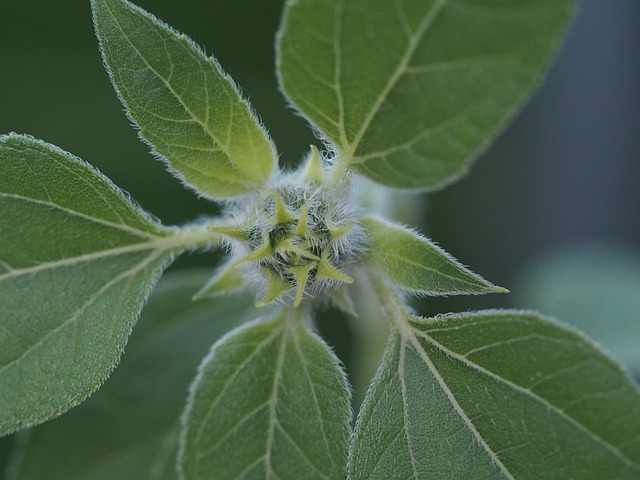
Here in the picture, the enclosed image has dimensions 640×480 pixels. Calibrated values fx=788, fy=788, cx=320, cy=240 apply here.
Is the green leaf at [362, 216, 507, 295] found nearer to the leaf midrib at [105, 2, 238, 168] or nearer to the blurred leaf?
the leaf midrib at [105, 2, 238, 168]

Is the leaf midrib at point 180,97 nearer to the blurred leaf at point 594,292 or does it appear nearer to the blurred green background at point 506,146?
the blurred green background at point 506,146

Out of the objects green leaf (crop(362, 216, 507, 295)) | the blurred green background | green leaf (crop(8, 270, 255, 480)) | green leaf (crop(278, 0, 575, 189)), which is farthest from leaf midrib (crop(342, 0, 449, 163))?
the blurred green background

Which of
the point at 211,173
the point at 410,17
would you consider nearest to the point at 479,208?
the point at 211,173

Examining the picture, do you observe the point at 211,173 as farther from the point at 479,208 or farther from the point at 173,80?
the point at 479,208

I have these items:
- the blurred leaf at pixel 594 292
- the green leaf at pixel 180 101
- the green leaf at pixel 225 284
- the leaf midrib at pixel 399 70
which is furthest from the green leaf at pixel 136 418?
the blurred leaf at pixel 594 292

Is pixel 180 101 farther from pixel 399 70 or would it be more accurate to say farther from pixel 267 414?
pixel 267 414

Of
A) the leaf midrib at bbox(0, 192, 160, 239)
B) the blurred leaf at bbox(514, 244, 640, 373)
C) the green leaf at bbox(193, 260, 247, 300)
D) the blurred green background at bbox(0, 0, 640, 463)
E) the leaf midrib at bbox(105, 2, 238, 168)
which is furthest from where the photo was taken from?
the blurred green background at bbox(0, 0, 640, 463)

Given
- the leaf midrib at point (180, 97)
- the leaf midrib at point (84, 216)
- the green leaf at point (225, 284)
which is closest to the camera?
the leaf midrib at point (180, 97)
